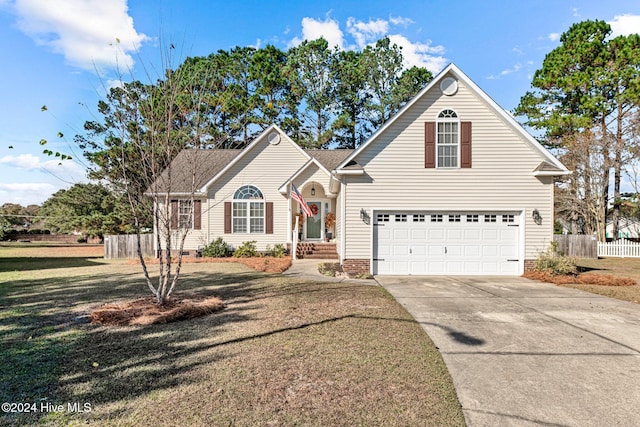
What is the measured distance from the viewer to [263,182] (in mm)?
18016

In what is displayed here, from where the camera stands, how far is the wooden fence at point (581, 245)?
67.7 feet

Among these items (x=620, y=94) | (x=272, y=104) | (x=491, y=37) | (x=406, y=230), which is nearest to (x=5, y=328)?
(x=406, y=230)

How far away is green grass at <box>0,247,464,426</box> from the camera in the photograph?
317 cm

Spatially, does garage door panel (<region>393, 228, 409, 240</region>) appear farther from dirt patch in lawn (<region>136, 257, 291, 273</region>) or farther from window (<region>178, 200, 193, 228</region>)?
window (<region>178, 200, 193, 228</region>)

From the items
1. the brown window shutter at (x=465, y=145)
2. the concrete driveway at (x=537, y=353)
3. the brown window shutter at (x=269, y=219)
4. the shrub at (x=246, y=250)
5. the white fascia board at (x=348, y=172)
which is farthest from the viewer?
the brown window shutter at (x=269, y=219)

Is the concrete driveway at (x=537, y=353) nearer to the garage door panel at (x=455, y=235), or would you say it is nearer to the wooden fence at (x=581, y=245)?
the garage door panel at (x=455, y=235)

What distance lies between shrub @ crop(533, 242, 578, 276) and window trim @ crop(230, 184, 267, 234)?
12001mm

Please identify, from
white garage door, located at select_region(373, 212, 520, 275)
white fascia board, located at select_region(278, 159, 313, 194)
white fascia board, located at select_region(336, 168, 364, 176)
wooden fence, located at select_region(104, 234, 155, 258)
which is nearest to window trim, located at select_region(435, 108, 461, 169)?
white garage door, located at select_region(373, 212, 520, 275)

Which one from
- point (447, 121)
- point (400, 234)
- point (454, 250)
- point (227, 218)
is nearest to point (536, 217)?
point (454, 250)

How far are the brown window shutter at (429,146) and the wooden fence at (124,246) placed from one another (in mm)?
14880

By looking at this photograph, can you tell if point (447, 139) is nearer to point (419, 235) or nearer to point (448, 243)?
point (419, 235)

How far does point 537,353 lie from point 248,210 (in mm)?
14766

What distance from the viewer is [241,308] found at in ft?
23.0

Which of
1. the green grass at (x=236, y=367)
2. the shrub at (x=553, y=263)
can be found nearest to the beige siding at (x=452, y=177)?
the shrub at (x=553, y=263)
